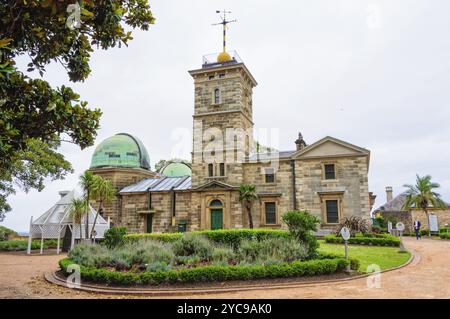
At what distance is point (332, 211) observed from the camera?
28062 millimetres

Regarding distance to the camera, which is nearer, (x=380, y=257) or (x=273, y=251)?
(x=273, y=251)

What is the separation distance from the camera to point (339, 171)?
92.9 ft

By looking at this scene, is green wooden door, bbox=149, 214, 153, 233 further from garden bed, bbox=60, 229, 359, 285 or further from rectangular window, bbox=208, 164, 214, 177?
garden bed, bbox=60, 229, 359, 285

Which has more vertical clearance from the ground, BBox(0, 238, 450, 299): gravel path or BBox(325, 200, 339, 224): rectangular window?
BBox(325, 200, 339, 224): rectangular window

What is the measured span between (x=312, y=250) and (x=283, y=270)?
2988mm

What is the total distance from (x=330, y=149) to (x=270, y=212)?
7222 mm

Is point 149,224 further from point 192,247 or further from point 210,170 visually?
point 192,247

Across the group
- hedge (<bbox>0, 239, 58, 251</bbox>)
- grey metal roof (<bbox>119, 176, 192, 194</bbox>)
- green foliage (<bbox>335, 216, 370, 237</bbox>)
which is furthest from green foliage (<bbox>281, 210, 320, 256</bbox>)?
hedge (<bbox>0, 239, 58, 251</bbox>)

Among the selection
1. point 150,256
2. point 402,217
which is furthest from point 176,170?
point 150,256

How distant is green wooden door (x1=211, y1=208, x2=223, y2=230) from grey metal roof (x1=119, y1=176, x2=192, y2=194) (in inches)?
149

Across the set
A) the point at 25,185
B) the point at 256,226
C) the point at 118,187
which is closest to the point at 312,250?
the point at 256,226

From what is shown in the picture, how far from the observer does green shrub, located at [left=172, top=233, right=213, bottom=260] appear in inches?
611

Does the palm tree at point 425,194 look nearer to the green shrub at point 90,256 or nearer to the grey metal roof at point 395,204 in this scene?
the grey metal roof at point 395,204

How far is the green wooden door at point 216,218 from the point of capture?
98.5 feet
